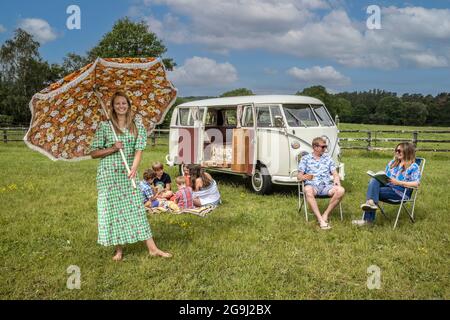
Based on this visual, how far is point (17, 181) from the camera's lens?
11.0 metres

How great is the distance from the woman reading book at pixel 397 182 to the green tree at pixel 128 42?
128 ft

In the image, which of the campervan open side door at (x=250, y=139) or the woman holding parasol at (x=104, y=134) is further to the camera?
the campervan open side door at (x=250, y=139)

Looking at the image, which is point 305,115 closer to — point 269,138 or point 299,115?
point 299,115

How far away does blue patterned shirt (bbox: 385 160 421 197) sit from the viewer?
251 inches

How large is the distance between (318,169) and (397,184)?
1227 mm

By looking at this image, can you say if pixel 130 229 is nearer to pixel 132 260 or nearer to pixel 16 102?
pixel 132 260

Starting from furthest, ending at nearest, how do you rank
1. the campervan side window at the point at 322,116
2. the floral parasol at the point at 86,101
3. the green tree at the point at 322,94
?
the green tree at the point at 322,94 → the campervan side window at the point at 322,116 → the floral parasol at the point at 86,101

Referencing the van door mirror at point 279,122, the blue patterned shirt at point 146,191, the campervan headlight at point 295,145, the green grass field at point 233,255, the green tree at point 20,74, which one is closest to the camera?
the green grass field at point 233,255

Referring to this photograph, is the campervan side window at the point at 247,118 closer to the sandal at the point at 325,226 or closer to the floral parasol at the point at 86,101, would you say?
the sandal at the point at 325,226

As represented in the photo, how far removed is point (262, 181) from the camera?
30.6 feet

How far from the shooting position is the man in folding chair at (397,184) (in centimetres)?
634

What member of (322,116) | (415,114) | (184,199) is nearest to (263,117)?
(322,116)

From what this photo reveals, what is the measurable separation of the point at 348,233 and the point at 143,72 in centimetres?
372

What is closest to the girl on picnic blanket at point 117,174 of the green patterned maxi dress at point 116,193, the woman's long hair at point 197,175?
the green patterned maxi dress at point 116,193
